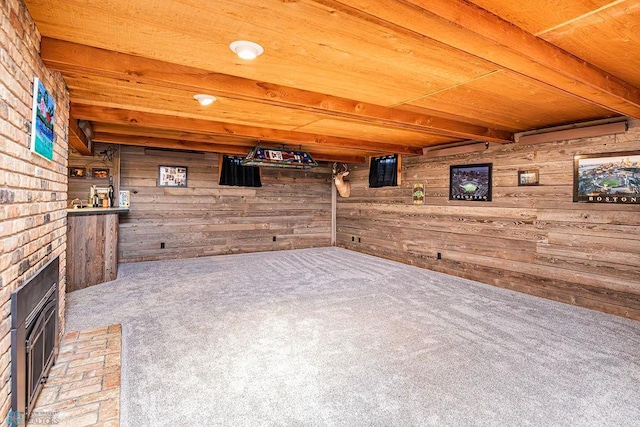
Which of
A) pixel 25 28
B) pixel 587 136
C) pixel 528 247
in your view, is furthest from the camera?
pixel 528 247

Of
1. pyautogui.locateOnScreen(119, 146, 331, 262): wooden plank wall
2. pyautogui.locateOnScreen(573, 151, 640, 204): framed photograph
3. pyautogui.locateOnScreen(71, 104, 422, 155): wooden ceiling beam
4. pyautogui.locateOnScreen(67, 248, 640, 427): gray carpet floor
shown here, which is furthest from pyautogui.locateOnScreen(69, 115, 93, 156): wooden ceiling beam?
pyautogui.locateOnScreen(573, 151, 640, 204): framed photograph

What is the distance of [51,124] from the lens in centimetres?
245

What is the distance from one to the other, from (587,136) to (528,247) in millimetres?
1603

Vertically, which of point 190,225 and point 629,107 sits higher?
point 629,107

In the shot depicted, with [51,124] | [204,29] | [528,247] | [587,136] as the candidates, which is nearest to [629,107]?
[587,136]

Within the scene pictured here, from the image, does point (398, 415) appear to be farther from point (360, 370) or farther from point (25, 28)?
point (25, 28)

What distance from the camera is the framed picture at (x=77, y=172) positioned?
6.11 meters

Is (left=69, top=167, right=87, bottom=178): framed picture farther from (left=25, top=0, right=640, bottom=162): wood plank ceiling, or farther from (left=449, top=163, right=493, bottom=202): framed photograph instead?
(left=449, top=163, right=493, bottom=202): framed photograph

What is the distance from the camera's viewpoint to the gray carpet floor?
6.70ft

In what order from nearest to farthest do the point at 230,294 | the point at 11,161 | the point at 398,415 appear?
the point at 11,161 < the point at 398,415 < the point at 230,294

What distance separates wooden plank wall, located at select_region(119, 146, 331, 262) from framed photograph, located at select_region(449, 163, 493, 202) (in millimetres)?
3814

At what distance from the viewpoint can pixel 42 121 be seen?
2.17 m

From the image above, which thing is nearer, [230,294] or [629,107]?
[629,107]

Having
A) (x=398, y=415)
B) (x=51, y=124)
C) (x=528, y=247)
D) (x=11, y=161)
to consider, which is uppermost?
(x=51, y=124)
